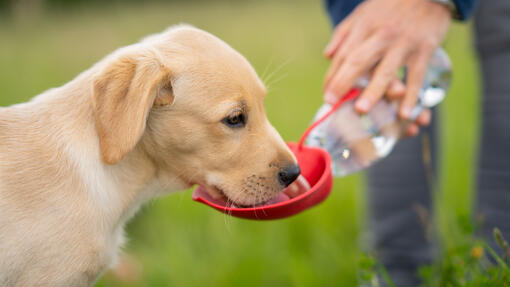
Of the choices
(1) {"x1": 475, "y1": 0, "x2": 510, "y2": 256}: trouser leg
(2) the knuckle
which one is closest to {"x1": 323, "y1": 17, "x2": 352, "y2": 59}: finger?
(2) the knuckle

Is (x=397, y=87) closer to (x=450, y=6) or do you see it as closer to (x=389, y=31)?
(x=389, y=31)

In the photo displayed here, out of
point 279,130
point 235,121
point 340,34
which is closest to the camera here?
point 235,121

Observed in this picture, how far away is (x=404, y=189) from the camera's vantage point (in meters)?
3.21

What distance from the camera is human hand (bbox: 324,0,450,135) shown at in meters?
2.28

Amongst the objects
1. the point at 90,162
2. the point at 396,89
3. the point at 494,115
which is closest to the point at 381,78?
the point at 396,89

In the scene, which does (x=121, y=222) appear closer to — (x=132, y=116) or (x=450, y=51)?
(x=132, y=116)

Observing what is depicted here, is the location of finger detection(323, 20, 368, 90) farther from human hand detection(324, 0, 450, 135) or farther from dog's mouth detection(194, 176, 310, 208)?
dog's mouth detection(194, 176, 310, 208)

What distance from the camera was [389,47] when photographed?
2303mm

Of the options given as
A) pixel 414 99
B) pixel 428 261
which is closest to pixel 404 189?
pixel 428 261

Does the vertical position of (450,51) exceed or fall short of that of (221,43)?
it falls short

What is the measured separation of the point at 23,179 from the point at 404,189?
2.25 m

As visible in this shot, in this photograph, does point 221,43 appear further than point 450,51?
No

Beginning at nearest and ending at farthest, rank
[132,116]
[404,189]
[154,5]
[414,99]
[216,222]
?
[132,116] → [414,99] → [404,189] → [216,222] → [154,5]

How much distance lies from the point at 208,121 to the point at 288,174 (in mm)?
396
